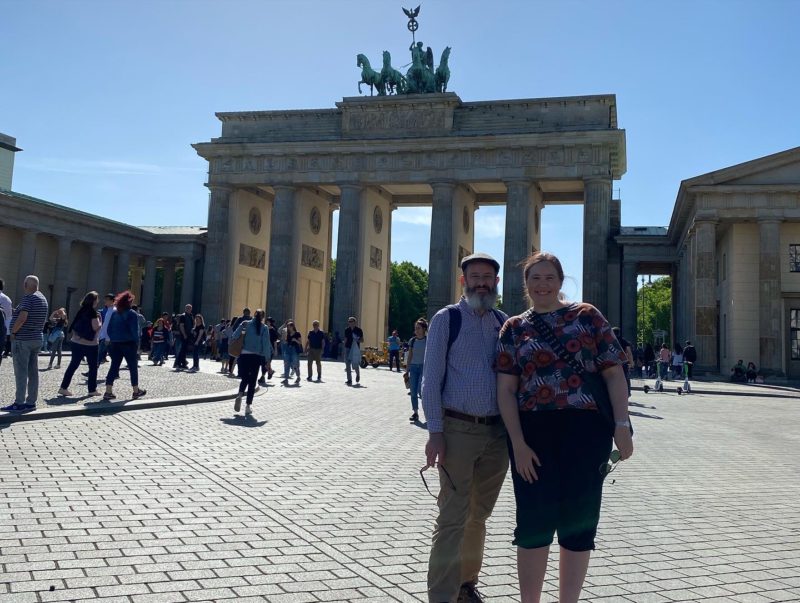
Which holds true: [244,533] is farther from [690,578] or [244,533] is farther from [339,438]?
[339,438]

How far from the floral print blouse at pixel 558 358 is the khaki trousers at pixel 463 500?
445 millimetres

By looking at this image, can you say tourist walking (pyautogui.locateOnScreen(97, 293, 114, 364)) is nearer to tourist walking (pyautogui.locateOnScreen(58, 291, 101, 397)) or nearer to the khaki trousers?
tourist walking (pyautogui.locateOnScreen(58, 291, 101, 397))

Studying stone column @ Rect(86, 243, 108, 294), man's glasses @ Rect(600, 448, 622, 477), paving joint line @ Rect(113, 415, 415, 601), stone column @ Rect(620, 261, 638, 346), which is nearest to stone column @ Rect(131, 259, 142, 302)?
stone column @ Rect(86, 243, 108, 294)

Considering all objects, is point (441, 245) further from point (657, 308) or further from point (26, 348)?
point (657, 308)

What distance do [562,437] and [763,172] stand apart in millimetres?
35187

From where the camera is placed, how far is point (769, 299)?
109ft

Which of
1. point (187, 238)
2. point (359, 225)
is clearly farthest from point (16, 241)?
point (359, 225)

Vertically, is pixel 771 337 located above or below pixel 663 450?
above

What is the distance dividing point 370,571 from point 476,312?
1.79 metres

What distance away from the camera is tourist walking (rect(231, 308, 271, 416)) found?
13.0 meters

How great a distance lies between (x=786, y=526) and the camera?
630 cm

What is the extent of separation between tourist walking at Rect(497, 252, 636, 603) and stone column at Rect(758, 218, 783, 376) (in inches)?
1311

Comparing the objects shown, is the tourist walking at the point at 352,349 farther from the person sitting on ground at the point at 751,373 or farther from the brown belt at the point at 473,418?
the brown belt at the point at 473,418

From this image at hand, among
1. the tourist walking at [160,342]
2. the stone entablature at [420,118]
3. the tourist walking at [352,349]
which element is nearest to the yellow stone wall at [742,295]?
the stone entablature at [420,118]
